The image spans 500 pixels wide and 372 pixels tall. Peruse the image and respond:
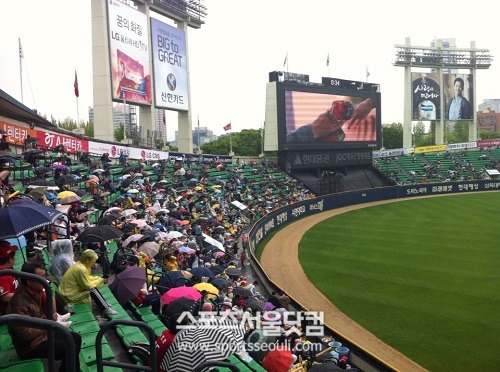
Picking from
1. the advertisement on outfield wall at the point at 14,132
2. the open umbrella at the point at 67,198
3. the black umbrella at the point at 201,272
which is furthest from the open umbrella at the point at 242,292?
the advertisement on outfield wall at the point at 14,132

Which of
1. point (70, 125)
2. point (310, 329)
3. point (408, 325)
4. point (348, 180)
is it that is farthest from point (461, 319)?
Answer: point (70, 125)

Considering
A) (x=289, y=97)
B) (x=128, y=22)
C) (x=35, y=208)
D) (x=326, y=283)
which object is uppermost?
(x=128, y=22)

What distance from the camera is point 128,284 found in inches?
350

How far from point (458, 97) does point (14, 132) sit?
2649 inches

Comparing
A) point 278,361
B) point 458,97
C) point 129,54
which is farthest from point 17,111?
point 458,97

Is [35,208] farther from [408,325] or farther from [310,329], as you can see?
[408,325]

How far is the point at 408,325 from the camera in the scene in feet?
51.1

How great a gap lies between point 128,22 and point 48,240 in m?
31.7

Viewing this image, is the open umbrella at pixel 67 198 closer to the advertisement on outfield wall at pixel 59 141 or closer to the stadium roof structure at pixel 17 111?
the stadium roof structure at pixel 17 111

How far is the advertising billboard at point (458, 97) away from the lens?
2869 inches

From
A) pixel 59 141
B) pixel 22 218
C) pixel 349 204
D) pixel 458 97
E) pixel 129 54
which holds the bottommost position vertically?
pixel 349 204

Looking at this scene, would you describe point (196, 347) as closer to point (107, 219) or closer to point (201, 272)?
point (201, 272)

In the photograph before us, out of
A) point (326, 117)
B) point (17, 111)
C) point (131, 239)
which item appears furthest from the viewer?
point (326, 117)

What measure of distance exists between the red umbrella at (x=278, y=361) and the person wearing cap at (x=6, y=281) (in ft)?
16.0
